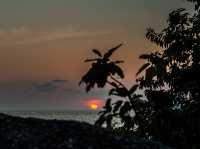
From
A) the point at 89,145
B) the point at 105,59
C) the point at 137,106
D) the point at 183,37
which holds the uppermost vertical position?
the point at 183,37

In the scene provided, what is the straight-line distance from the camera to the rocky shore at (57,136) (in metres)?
11.2

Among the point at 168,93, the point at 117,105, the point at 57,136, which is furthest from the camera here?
the point at 168,93

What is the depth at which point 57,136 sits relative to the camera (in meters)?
11.6

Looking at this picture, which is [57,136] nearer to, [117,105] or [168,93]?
[117,105]

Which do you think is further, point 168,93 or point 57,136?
point 168,93

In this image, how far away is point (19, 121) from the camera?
41.5ft

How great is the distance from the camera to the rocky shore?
1125cm

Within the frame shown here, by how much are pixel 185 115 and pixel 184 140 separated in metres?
1.10

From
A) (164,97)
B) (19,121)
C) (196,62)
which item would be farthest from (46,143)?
(196,62)

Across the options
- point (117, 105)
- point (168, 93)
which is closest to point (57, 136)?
point (117, 105)

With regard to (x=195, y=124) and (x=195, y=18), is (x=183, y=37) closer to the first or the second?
(x=195, y=18)

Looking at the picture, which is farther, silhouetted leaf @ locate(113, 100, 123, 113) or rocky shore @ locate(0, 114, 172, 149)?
silhouetted leaf @ locate(113, 100, 123, 113)

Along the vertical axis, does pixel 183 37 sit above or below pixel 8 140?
above

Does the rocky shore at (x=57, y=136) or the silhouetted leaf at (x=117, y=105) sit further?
the silhouetted leaf at (x=117, y=105)
